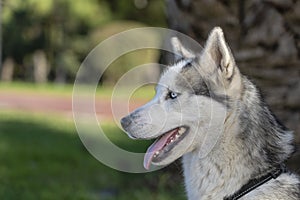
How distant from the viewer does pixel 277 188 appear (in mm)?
3689

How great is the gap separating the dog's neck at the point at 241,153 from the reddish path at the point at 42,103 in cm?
1290

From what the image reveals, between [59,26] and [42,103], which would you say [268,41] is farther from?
[59,26]

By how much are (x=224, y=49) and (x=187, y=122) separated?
19.8 inches

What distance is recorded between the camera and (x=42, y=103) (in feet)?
67.6

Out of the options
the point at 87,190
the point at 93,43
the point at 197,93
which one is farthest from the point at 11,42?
the point at 197,93

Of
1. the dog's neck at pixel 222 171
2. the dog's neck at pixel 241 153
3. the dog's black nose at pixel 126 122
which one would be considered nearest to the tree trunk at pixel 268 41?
the dog's neck at pixel 241 153

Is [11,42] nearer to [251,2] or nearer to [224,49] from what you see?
[251,2]

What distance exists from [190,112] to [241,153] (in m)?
0.38

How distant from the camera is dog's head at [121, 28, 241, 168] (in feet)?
12.3

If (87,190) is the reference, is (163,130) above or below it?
above

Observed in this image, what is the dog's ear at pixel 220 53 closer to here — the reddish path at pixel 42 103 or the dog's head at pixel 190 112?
the dog's head at pixel 190 112

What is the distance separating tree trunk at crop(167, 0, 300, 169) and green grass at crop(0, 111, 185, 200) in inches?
50.7

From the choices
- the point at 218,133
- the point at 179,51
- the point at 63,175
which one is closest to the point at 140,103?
the point at 63,175

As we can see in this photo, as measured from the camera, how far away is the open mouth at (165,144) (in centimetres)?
379
